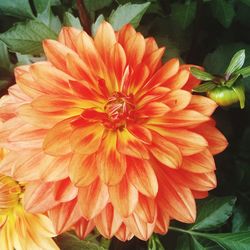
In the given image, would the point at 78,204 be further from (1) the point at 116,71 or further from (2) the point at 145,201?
(1) the point at 116,71

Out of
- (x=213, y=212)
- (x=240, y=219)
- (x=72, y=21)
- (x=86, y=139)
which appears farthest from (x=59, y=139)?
(x=240, y=219)

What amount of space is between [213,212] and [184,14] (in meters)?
0.36

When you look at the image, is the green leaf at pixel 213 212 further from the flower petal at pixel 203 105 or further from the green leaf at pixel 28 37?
the green leaf at pixel 28 37

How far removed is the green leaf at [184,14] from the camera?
3.18ft

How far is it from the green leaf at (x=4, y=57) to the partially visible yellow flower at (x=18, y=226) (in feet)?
0.68

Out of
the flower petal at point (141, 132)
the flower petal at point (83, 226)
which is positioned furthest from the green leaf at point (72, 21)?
the flower petal at point (83, 226)

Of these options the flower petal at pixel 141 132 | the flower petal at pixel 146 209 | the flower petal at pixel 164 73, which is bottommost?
the flower petal at pixel 146 209

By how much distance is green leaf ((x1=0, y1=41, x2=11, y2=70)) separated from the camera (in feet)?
3.12

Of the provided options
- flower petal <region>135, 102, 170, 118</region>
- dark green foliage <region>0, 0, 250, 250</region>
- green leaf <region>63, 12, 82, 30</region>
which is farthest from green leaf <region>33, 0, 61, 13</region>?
flower petal <region>135, 102, 170, 118</region>

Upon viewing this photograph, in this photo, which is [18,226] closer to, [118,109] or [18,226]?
[18,226]

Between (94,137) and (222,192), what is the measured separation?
38cm

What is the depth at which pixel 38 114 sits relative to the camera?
2.35 feet

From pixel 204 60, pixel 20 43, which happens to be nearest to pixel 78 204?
pixel 20 43

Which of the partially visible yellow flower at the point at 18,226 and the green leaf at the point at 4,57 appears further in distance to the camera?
the green leaf at the point at 4,57
